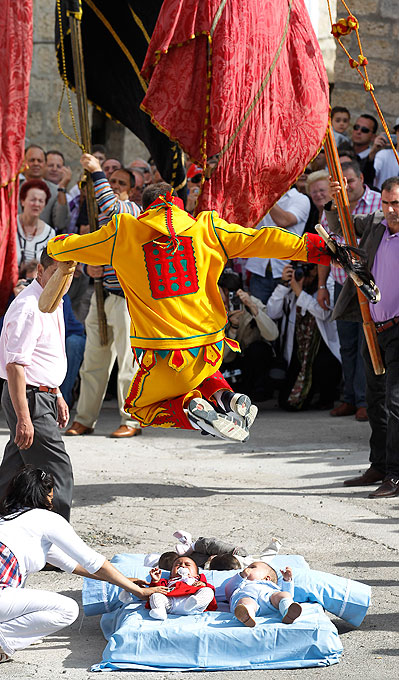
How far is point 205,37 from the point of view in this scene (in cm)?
590

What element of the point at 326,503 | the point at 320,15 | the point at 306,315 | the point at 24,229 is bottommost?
the point at 326,503

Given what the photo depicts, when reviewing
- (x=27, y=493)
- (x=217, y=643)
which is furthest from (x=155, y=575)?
(x=27, y=493)

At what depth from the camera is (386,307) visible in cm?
691

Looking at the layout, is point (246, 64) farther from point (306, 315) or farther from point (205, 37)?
point (306, 315)

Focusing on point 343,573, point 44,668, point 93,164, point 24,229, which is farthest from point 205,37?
point 24,229

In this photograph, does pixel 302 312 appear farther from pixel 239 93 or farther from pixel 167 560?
pixel 167 560

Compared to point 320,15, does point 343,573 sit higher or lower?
lower

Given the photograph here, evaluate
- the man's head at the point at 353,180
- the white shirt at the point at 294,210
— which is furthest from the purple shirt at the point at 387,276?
the white shirt at the point at 294,210

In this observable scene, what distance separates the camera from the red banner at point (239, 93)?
19.3ft

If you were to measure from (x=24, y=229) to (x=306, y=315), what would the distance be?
2.59 m

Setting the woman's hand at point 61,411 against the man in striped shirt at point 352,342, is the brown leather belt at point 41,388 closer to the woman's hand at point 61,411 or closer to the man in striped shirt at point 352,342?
the woman's hand at point 61,411

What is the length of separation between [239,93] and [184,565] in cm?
261

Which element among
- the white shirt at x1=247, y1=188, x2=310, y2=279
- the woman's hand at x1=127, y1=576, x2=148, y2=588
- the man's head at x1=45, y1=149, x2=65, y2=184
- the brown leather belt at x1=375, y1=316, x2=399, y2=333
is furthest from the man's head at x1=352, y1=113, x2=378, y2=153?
the woman's hand at x1=127, y1=576, x2=148, y2=588

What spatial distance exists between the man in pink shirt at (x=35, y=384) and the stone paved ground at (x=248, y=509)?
56 cm
